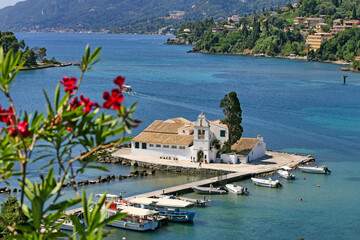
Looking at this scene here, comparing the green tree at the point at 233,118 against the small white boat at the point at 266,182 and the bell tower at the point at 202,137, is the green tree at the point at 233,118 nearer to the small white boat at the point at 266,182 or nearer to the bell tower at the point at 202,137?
the bell tower at the point at 202,137

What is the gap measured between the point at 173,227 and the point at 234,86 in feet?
161

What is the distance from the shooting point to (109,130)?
14.9ft

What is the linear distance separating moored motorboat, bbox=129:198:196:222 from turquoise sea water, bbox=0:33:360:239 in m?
0.33

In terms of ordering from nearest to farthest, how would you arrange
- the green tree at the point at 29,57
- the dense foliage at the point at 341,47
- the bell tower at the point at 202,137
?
the bell tower at the point at 202,137 < the green tree at the point at 29,57 < the dense foliage at the point at 341,47

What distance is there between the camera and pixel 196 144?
31.3 meters

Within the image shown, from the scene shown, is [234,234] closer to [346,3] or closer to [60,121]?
[60,121]

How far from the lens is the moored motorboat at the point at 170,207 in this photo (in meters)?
22.8

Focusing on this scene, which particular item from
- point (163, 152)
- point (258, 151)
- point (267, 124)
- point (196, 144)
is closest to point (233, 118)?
point (196, 144)

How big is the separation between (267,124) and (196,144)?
14.5 m

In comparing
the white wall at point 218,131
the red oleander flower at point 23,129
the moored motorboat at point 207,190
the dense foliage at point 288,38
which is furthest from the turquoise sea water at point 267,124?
the red oleander flower at point 23,129

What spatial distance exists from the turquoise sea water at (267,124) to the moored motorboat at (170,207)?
13.2 inches

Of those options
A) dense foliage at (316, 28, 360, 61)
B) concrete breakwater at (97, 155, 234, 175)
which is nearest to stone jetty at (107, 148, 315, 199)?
concrete breakwater at (97, 155, 234, 175)

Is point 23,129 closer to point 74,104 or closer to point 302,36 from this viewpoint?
point 74,104

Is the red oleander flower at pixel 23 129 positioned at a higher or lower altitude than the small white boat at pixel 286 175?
higher
